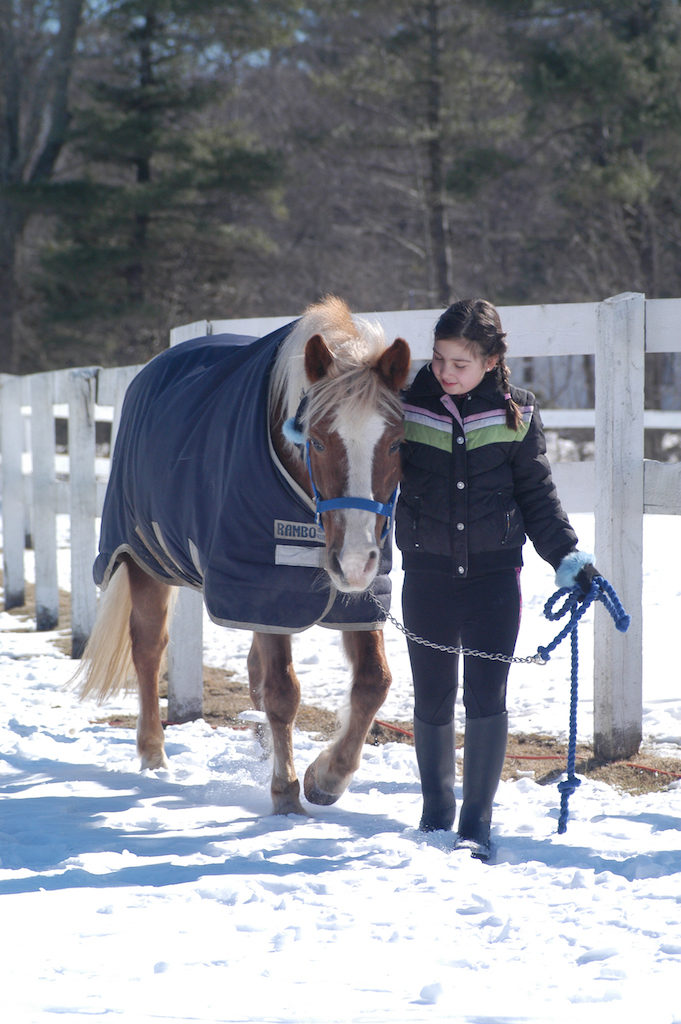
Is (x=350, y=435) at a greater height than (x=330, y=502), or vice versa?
(x=350, y=435)

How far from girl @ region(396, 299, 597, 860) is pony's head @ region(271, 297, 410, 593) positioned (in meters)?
0.11

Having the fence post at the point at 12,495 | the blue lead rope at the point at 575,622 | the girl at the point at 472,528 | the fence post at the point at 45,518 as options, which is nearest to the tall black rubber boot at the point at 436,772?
the girl at the point at 472,528

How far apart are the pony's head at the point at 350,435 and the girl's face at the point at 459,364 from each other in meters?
0.10

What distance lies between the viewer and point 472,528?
2752mm

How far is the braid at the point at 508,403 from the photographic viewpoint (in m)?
2.74

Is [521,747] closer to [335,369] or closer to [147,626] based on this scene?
[147,626]

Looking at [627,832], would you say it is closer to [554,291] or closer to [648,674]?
[648,674]

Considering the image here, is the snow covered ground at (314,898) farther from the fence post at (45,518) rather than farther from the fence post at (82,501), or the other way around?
the fence post at (45,518)

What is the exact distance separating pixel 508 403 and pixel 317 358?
1.70ft

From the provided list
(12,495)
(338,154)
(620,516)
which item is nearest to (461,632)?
(620,516)

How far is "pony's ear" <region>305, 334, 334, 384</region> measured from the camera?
109 inches

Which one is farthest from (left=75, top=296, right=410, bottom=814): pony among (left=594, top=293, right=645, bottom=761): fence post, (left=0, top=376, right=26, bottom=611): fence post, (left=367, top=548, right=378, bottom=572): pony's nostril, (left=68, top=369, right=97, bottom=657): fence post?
(left=0, top=376, right=26, bottom=611): fence post

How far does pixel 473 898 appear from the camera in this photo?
237 cm

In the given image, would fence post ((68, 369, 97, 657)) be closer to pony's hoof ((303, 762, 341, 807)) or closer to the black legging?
pony's hoof ((303, 762, 341, 807))
